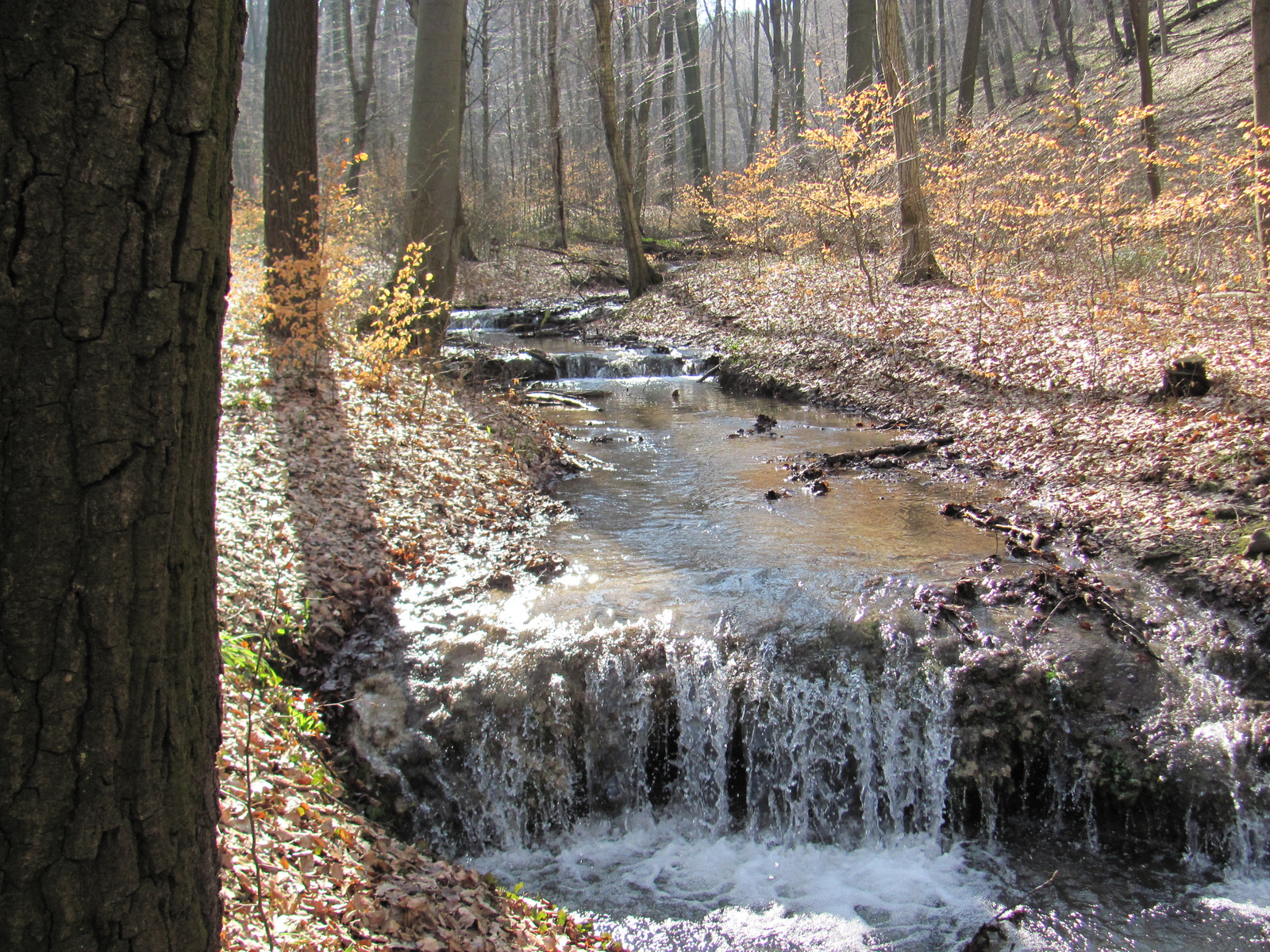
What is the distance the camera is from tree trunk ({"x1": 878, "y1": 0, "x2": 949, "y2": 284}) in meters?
14.3

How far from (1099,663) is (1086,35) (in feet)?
137

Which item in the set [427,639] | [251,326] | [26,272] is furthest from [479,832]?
[251,326]

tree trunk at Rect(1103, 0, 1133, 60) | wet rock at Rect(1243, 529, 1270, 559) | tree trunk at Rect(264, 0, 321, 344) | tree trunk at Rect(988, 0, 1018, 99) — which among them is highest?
tree trunk at Rect(988, 0, 1018, 99)

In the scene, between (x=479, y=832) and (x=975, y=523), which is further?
(x=975, y=523)

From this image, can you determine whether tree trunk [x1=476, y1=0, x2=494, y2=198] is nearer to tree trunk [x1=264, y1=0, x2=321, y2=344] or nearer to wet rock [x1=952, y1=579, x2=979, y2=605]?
tree trunk [x1=264, y1=0, x2=321, y2=344]

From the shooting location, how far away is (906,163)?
1447 cm

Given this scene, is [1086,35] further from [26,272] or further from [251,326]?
[26,272]

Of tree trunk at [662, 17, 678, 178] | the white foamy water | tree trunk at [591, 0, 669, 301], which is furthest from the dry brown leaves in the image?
tree trunk at [662, 17, 678, 178]

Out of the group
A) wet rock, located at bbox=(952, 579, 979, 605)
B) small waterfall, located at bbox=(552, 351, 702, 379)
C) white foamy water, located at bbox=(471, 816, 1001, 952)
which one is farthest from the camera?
small waterfall, located at bbox=(552, 351, 702, 379)

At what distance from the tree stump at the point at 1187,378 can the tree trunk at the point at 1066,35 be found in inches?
846

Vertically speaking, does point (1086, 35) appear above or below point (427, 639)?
above

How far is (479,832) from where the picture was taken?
4.73m

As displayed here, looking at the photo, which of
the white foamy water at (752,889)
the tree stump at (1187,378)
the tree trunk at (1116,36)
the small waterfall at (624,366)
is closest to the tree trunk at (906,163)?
the small waterfall at (624,366)

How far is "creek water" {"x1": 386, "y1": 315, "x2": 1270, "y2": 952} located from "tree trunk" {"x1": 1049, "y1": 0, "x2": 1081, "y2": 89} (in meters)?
26.3
